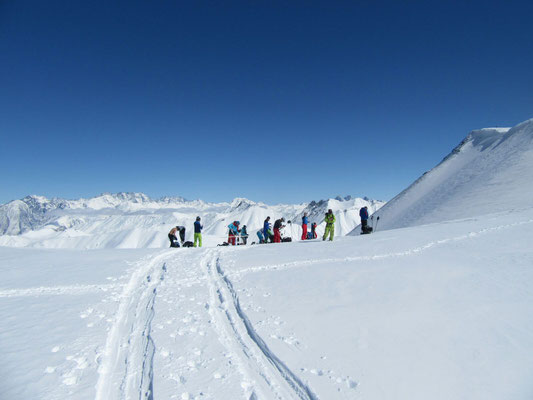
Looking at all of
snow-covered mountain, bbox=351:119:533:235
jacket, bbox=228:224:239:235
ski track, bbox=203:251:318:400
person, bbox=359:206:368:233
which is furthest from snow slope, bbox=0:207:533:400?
snow-covered mountain, bbox=351:119:533:235

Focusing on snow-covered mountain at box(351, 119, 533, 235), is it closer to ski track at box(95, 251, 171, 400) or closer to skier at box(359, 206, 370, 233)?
skier at box(359, 206, 370, 233)

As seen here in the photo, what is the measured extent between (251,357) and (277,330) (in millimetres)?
883

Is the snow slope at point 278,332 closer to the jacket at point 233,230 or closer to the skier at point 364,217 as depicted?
the skier at point 364,217

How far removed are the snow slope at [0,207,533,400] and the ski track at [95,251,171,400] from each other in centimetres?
2

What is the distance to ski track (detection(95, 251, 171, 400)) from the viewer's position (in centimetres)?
369

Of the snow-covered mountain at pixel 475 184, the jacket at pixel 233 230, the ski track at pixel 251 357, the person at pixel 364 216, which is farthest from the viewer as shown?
the snow-covered mountain at pixel 475 184

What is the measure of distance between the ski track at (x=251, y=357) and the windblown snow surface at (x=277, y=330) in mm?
22

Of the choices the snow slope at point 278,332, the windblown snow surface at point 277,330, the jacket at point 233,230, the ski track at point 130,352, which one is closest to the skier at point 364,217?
the windblown snow surface at point 277,330

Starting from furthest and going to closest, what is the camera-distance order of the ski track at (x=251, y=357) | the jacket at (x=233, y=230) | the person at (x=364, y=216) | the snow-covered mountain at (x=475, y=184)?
1. the snow-covered mountain at (x=475, y=184)
2. the jacket at (x=233, y=230)
3. the person at (x=364, y=216)
4. the ski track at (x=251, y=357)

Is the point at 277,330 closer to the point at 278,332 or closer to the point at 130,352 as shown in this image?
the point at 278,332

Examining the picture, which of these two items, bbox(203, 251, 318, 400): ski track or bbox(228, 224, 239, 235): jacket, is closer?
bbox(203, 251, 318, 400): ski track

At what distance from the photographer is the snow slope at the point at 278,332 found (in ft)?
12.0

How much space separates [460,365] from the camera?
3934mm

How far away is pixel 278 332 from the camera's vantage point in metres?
4.98
